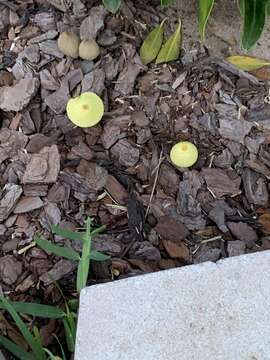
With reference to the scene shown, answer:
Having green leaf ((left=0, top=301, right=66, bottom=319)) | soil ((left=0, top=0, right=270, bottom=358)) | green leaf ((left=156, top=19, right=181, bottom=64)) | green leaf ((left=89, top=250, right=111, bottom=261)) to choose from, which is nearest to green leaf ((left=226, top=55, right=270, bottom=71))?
soil ((left=0, top=0, right=270, bottom=358))

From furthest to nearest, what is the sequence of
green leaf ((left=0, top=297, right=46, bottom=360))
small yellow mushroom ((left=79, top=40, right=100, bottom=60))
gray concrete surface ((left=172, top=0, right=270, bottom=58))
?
1. gray concrete surface ((left=172, top=0, right=270, bottom=58))
2. small yellow mushroom ((left=79, top=40, right=100, bottom=60))
3. green leaf ((left=0, top=297, right=46, bottom=360))

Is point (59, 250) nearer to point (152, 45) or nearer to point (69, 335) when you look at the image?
point (69, 335)

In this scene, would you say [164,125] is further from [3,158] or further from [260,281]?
[260,281]

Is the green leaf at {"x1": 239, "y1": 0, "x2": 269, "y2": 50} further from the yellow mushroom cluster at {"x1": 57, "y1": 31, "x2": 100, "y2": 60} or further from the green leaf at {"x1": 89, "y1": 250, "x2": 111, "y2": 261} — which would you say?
the green leaf at {"x1": 89, "y1": 250, "x2": 111, "y2": 261}

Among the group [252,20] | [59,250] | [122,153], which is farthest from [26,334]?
[252,20]

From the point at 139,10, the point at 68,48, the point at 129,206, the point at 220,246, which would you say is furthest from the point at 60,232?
the point at 139,10

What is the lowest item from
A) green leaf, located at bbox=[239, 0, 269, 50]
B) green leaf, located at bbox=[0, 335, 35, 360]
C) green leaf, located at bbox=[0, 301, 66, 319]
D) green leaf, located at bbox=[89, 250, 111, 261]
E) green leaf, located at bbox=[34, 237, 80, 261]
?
green leaf, located at bbox=[0, 335, 35, 360]
